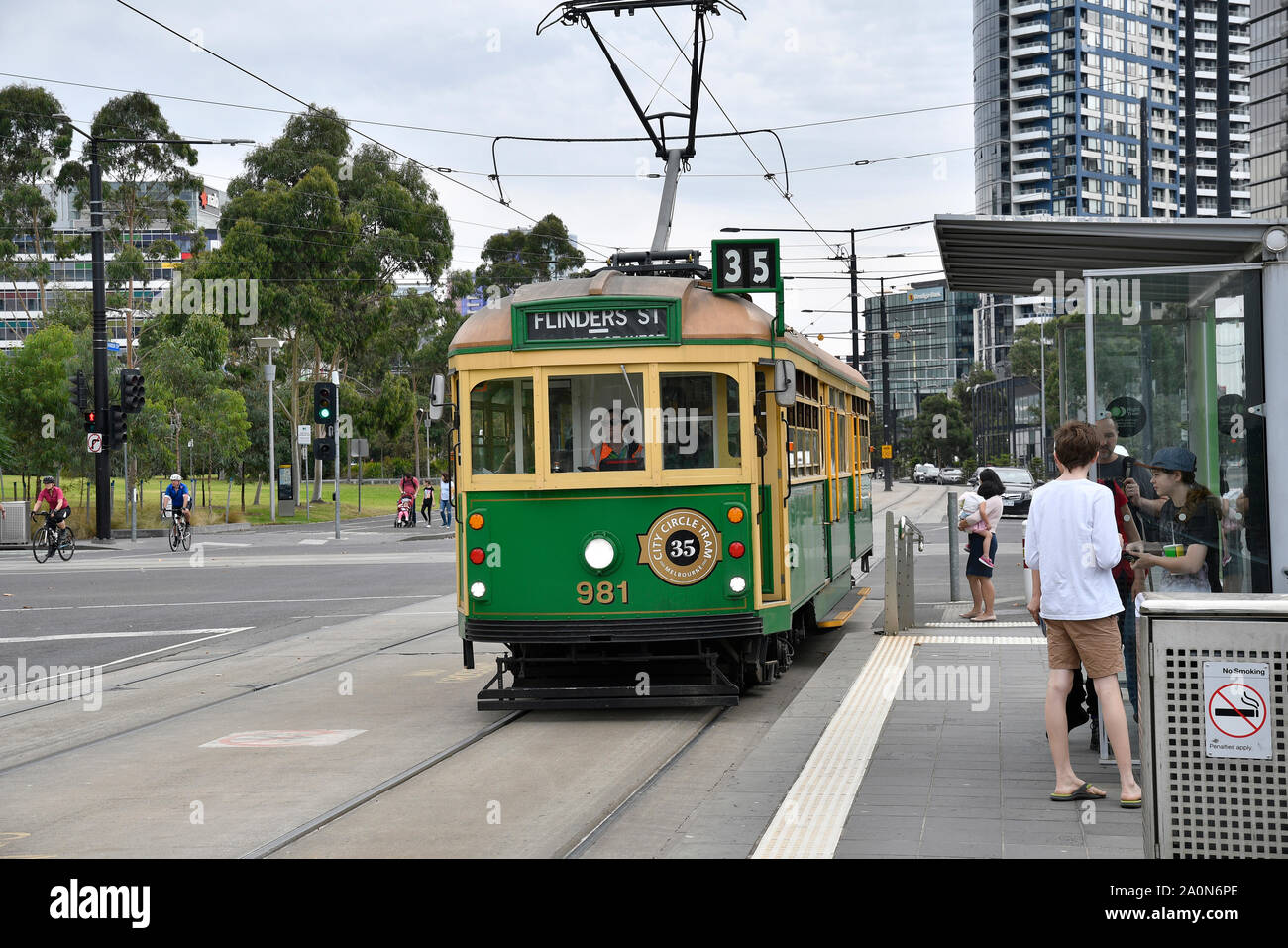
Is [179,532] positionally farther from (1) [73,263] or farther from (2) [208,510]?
(1) [73,263]

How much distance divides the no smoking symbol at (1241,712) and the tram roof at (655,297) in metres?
5.70

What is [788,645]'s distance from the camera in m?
11.9

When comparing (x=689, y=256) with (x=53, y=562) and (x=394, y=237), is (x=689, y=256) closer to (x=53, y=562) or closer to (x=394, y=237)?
(x=53, y=562)

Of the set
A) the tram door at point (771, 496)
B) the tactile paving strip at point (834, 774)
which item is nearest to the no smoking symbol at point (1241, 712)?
the tactile paving strip at point (834, 774)

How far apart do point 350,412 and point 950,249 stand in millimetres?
49009

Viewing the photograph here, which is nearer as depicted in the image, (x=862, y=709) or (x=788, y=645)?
(x=862, y=709)

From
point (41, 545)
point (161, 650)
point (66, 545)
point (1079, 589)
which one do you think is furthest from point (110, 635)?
point (41, 545)

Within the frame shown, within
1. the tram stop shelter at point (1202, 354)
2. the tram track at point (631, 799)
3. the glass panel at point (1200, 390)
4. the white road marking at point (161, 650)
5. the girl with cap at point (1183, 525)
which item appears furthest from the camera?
the white road marking at point (161, 650)

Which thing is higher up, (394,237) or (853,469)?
(394,237)

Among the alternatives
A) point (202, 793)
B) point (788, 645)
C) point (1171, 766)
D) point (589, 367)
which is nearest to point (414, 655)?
point (788, 645)

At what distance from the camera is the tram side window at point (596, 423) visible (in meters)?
10.1

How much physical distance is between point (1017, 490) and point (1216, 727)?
123 feet

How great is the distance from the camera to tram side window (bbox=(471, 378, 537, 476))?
1017 centimetres

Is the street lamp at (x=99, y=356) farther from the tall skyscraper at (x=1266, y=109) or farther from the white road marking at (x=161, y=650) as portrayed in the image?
the tall skyscraper at (x=1266, y=109)
